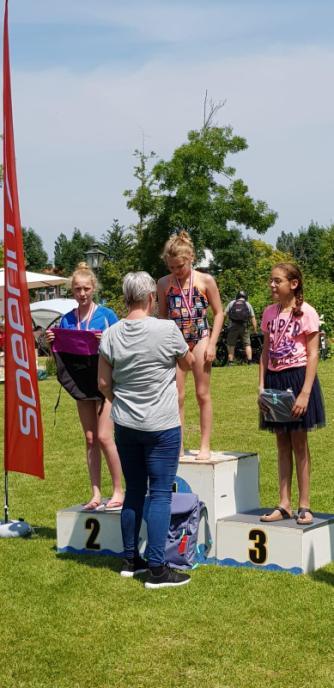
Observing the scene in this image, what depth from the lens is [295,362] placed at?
6.02 metres

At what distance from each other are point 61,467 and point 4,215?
4097 mm

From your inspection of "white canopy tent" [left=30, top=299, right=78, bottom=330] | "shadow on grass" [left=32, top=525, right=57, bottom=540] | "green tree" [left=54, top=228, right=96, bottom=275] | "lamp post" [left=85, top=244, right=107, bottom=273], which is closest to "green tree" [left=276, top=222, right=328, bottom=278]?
"green tree" [left=54, top=228, right=96, bottom=275]

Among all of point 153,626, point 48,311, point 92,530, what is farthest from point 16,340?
point 48,311

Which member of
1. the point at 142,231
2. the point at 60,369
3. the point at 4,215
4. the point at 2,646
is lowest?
the point at 2,646

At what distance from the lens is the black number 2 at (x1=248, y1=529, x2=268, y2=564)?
595 centimetres

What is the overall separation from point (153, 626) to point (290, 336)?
2031mm

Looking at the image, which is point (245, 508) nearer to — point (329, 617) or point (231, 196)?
point (329, 617)

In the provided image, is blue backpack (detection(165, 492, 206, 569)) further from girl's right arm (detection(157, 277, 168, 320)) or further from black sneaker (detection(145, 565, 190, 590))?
girl's right arm (detection(157, 277, 168, 320))

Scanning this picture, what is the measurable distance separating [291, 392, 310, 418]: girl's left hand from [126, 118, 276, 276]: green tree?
43373mm

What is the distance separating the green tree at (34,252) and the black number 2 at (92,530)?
84.6m

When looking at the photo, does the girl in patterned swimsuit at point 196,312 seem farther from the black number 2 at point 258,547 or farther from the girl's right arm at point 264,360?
the black number 2 at point 258,547

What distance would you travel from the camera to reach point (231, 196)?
1978 inches

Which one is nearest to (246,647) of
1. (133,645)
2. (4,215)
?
(133,645)

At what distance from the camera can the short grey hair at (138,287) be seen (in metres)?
5.66
